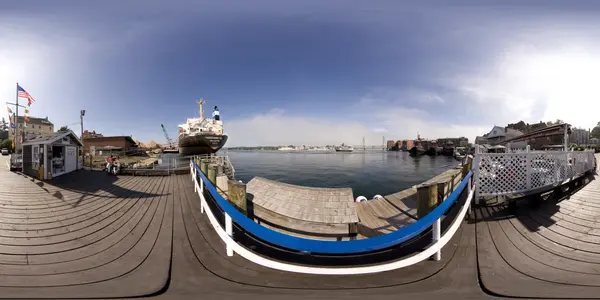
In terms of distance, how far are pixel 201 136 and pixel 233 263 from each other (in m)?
32.7

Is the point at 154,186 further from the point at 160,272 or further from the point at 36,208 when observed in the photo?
the point at 160,272

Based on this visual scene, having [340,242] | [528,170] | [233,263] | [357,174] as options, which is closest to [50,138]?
[233,263]

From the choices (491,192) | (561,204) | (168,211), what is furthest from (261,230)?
(561,204)

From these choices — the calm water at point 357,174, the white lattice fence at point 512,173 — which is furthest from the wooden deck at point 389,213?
the calm water at point 357,174

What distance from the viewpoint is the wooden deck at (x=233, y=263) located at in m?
2.23

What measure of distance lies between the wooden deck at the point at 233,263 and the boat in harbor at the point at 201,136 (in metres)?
29.5

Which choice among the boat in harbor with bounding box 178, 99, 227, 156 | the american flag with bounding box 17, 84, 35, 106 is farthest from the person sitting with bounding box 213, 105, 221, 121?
the american flag with bounding box 17, 84, 35, 106

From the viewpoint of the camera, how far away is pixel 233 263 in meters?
2.62

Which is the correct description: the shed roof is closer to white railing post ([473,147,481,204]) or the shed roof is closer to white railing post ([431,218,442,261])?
white railing post ([431,218,442,261])

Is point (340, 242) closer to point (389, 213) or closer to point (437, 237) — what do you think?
point (437, 237)

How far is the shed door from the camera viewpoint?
10250mm

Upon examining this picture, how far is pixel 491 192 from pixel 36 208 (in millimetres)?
10121

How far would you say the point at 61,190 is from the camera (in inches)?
252

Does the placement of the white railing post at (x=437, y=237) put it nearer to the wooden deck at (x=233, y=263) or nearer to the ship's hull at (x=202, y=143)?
the wooden deck at (x=233, y=263)
